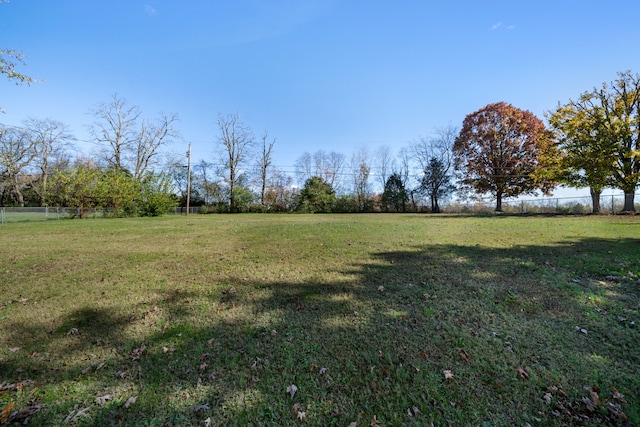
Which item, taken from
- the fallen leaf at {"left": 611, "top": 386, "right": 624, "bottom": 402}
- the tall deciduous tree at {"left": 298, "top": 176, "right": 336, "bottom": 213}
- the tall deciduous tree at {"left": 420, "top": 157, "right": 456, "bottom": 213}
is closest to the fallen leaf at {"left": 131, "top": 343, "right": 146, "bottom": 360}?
the fallen leaf at {"left": 611, "top": 386, "right": 624, "bottom": 402}

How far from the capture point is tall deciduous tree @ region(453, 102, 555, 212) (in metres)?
29.4

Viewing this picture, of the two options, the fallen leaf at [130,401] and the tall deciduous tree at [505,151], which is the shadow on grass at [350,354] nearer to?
the fallen leaf at [130,401]

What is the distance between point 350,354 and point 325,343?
333 millimetres

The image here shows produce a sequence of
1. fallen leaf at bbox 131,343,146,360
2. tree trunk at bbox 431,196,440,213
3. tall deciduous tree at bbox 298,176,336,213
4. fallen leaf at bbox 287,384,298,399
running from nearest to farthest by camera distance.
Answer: fallen leaf at bbox 287,384,298,399, fallen leaf at bbox 131,343,146,360, tall deciduous tree at bbox 298,176,336,213, tree trunk at bbox 431,196,440,213

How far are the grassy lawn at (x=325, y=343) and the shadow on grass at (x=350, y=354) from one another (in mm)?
17

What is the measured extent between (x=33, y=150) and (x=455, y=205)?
5067 cm

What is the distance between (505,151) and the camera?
98.7ft

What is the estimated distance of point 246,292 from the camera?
4.64m

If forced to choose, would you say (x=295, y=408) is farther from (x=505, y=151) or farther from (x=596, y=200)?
(x=505, y=151)

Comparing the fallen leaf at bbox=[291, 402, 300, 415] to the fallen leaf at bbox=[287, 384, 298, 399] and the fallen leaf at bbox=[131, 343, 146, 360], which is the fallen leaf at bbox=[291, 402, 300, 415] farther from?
the fallen leaf at bbox=[131, 343, 146, 360]

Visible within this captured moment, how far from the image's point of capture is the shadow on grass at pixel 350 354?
221 cm

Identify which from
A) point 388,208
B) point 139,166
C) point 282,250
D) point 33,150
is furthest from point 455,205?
point 33,150

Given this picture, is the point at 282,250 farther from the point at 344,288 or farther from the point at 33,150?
the point at 33,150

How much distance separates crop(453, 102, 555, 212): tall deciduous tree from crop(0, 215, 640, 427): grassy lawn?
2832 centimetres
